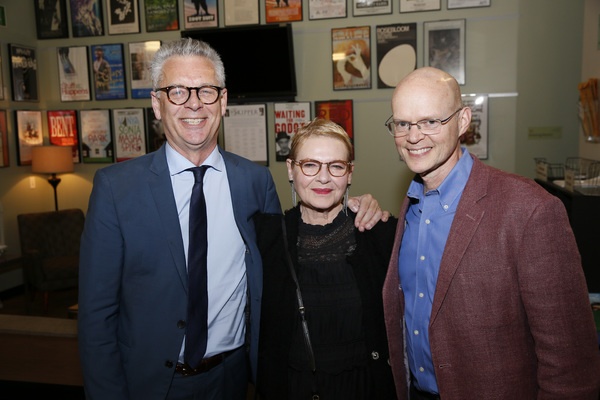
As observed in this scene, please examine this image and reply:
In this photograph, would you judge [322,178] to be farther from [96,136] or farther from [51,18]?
[51,18]

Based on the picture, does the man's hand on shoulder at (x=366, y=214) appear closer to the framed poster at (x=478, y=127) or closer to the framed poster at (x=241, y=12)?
the framed poster at (x=478, y=127)

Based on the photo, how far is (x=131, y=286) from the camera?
1.66 m

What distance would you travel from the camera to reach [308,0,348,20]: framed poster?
4.96 metres

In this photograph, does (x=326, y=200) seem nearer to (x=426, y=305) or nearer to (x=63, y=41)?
(x=426, y=305)

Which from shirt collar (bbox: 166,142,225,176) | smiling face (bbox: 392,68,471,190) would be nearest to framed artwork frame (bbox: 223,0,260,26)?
shirt collar (bbox: 166,142,225,176)

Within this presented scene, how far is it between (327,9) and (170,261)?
13.5ft

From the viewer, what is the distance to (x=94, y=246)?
1593 millimetres

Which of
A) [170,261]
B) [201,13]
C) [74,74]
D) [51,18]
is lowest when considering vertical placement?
[170,261]

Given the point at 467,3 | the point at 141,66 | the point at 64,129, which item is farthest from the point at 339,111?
the point at 64,129

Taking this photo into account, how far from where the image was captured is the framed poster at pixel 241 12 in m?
5.14

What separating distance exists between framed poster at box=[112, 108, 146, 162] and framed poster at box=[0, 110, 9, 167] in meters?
1.25

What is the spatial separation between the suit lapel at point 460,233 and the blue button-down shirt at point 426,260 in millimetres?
65

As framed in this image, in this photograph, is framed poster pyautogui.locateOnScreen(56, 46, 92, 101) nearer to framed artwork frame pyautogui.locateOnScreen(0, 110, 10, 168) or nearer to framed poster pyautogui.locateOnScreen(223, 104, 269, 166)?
framed artwork frame pyautogui.locateOnScreen(0, 110, 10, 168)

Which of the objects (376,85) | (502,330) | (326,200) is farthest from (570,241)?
(376,85)
